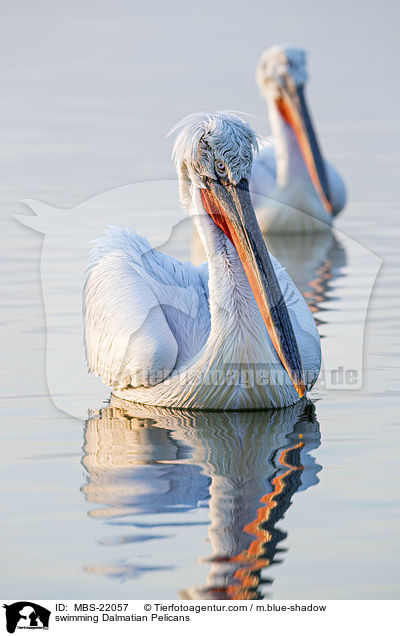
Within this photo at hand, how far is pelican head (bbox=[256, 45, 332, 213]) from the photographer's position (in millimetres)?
12141

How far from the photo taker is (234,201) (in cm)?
602

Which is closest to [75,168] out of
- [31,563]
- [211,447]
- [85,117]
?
[85,117]

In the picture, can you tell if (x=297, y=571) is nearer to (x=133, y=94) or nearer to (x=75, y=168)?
(x=75, y=168)

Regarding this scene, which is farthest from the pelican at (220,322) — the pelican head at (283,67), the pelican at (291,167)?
the pelican head at (283,67)

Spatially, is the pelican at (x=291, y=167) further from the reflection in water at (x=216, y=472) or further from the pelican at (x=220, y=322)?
the reflection in water at (x=216, y=472)

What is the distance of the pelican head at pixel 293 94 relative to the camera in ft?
39.8

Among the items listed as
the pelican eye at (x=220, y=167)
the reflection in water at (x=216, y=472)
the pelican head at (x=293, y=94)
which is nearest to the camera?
the reflection in water at (x=216, y=472)

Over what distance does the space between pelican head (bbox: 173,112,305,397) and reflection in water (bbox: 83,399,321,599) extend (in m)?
0.33

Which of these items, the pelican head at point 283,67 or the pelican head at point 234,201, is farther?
the pelican head at point 283,67

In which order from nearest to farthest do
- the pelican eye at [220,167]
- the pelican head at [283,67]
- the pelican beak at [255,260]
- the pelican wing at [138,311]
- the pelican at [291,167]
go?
the pelican beak at [255,260] → the pelican eye at [220,167] → the pelican wing at [138,311] → the pelican at [291,167] → the pelican head at [283,67]

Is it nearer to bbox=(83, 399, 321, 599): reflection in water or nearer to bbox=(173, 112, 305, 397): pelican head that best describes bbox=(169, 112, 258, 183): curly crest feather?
bbox=(173, 112, 305, 397): pelican head
